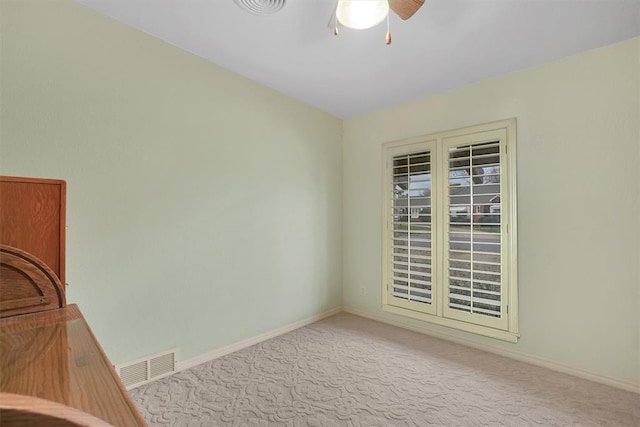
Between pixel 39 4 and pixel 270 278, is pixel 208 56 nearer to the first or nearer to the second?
pixel 39 4

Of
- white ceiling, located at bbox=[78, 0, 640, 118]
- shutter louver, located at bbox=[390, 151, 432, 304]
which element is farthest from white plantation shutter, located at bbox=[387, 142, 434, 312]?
white ceiling, located at bbox=[78, 0, 640, 118]

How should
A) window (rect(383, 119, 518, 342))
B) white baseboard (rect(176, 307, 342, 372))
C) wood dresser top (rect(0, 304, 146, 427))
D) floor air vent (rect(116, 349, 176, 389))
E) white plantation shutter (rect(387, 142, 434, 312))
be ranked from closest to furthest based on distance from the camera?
1. wood dresser top (rect(0, 304, 146, 427))
2. floor air vent (rect(116, 349, 176, 389))
3. white baseboard (rect(176, 307, 342, 372))
4. window (rect(383, 119, 518, 342))
5. white plantation shutter (rect(387, 142, 434, 312))

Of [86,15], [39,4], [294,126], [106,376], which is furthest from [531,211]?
[39,4]

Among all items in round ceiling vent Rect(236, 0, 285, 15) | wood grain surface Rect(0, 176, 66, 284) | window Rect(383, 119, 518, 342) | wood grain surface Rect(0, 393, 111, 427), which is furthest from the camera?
window Rect(383, 119, 518, 342)

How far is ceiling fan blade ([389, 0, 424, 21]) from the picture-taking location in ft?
4.63

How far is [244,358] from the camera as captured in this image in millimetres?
2535

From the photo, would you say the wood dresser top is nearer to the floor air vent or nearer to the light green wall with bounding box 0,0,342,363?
the light green wall with bounding box 0,0,342,363

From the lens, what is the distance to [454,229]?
9.36 feet

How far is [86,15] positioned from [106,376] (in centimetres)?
232

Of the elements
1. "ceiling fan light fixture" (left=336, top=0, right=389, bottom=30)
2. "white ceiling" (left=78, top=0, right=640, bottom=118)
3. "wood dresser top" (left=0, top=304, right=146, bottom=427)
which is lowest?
"wood dresser top" (left=0, top=304, right=146, bottom=427)

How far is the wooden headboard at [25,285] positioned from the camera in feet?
3.82

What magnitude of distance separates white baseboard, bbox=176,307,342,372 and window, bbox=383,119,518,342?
2.83 ft

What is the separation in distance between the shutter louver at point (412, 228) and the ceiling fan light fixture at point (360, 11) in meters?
1.90

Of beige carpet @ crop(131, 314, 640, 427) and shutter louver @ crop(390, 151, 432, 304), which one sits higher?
shutter louver @ crop(390, 151, 432, 304)
